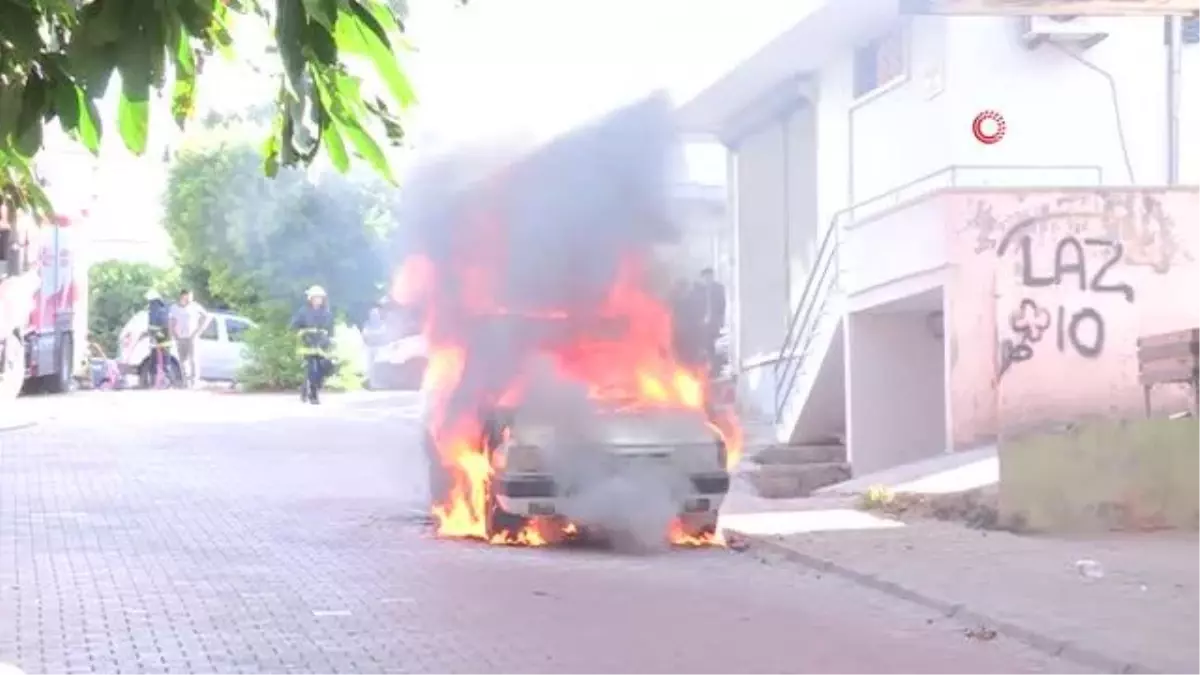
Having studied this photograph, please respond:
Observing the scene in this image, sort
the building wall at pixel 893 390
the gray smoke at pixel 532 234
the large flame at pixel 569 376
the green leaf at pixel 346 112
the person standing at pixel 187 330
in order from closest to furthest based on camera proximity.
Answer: the green leaf at pixel 346 112 → the large flame at pixel 569 376 → the gray smoke at pixel 532 234 → the building wall at pixel 893 390 → the person standing at pixel 187 330

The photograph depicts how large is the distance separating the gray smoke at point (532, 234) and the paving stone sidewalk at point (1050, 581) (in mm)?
2419

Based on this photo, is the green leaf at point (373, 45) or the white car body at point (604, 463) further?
the white car body at point (604, 463)

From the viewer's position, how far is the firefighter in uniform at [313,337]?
2670 centimetres

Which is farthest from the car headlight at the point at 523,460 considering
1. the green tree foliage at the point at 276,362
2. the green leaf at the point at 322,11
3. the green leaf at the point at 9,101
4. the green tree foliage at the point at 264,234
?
the green tree foliage at the point at 264,234

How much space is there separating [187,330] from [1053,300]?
62.6 feet

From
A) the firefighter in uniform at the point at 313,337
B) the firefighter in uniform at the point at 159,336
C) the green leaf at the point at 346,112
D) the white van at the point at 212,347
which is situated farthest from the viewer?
the white van at the point at 212,347

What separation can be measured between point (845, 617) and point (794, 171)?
15.9 m

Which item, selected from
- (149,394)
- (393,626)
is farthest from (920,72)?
(149,394)

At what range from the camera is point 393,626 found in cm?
930

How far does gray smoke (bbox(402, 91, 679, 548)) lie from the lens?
14.0m

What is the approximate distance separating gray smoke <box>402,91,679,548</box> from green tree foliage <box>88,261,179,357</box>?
36.7 metres

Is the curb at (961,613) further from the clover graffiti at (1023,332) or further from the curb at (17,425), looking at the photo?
the curb at (17,425)

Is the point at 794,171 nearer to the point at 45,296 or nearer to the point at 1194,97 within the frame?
the point at 1194,97

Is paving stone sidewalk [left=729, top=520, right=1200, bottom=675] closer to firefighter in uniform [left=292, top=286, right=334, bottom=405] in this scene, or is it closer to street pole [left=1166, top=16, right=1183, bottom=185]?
street pole [left=1166, top=16, right=1183, bottom=185]
